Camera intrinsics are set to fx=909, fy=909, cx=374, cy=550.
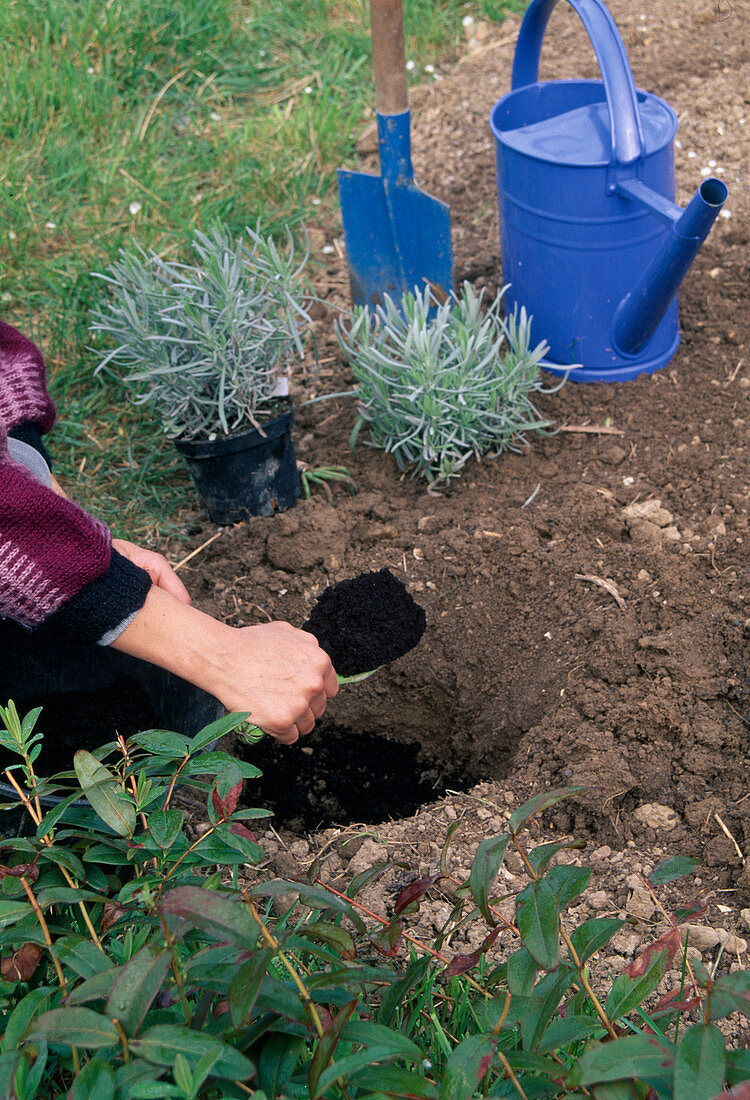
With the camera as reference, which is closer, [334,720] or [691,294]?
[334,720]

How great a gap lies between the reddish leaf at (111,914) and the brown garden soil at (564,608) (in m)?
0.60

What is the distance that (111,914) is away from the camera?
0.95 meters

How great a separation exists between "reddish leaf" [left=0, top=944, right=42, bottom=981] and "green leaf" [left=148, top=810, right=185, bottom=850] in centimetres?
16

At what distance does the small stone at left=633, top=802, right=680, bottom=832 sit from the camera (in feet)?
4.96

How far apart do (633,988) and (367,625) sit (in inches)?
41.8

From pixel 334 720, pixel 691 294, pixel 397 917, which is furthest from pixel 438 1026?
pixel 691 294

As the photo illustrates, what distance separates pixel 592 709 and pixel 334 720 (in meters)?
0.57

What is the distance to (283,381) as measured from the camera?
87.7 inches

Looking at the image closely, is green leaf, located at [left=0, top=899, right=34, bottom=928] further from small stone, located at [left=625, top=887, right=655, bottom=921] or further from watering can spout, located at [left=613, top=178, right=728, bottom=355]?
watering can spout, located at [left=613, top=178, right=728, bottom=355]

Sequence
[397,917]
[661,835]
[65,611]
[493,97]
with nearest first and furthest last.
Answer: [397,917], [65,611], [661,835], [493,97]

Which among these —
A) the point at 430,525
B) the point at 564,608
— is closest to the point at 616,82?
the point at 430,525

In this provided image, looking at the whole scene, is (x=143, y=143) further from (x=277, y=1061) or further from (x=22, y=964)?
(x=277, y=1061)

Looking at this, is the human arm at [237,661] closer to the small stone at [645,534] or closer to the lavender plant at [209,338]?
the lavender plant at [209,338]

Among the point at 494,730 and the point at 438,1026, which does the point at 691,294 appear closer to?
the point at 494,730
